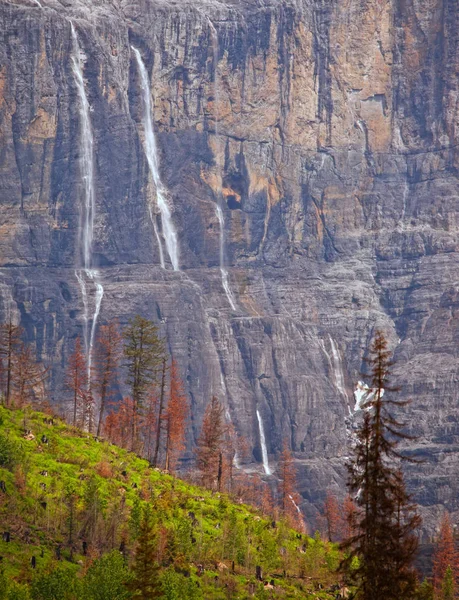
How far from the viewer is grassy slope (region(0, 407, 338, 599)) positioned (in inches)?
2906

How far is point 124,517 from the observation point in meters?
77.9

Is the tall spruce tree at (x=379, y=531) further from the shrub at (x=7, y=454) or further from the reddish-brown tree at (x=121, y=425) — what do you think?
the reddish-brown tree at (x=121, y=425)

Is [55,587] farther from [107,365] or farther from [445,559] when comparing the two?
[445,559]

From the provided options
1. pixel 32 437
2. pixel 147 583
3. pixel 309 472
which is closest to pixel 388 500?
pixel 147 583

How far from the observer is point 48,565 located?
231 ft

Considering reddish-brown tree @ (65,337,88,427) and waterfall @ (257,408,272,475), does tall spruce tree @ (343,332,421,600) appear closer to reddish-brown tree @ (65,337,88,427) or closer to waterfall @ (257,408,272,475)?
reddish-brown tree @ (65,337,88,427)

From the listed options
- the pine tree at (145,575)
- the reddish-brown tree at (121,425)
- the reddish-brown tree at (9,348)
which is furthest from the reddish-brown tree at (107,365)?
the pine tree at (145,575)

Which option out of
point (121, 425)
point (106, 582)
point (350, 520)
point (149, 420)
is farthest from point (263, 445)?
point (350, 520)

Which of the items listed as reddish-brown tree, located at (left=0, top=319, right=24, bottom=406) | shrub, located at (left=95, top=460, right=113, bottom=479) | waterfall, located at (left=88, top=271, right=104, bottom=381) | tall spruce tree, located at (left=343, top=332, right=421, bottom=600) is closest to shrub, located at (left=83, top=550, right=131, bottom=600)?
tall spruce tree, located at (left=343, top=332, right=421, bottom=600)

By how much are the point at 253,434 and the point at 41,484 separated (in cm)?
11747

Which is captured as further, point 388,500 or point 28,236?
point 28,236

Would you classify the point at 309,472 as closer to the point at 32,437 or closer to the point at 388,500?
the point at 32,437

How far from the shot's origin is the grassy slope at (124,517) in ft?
242

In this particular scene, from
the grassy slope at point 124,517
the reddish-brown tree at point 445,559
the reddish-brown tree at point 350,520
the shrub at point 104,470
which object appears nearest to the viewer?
the reddish-brown tree at point 350,520
